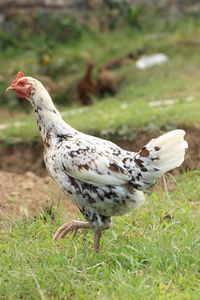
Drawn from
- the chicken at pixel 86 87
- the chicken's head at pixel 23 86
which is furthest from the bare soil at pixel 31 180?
the chicken at pixel 86 87

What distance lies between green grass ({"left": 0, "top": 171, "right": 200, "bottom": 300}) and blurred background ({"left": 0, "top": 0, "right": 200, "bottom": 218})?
245 cm

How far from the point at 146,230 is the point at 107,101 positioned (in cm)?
636

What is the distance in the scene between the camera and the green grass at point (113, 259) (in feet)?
13.6

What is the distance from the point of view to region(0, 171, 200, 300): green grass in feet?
13.6

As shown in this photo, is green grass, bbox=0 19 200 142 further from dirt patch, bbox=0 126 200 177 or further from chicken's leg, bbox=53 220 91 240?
chicken's leg, bbox=53 220 91 240

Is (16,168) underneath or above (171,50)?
underneath

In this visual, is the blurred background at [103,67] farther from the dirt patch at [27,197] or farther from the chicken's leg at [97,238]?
the chicken's leg at [97,238]

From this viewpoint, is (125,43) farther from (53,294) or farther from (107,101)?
(53,294)

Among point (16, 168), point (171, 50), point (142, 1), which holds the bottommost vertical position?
point (16, 168)

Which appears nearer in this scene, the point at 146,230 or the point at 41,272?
the point at 41,272

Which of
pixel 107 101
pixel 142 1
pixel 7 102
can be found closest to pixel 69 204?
pixel 107 101

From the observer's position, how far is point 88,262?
4672 millimetres

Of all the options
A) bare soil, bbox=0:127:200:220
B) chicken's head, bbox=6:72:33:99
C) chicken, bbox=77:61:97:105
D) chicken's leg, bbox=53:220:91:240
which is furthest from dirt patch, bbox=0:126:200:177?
chicken's head, bbox=6:72:33:99

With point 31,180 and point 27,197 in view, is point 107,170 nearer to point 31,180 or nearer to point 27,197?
point 27,197
